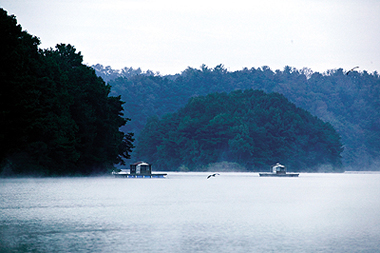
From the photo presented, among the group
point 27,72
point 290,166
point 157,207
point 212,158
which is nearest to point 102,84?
point 27,72

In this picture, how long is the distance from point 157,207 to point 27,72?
42334 mm

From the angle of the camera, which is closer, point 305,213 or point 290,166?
point 305,213

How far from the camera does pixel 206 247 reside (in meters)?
23.8

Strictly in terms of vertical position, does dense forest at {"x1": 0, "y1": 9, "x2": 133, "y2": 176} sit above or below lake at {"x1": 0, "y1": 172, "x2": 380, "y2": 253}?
above

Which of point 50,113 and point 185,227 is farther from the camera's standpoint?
point 50,113

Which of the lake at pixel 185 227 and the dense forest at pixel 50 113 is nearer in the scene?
the lake at pixel 185 227

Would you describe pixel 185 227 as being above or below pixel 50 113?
below

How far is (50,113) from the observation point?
87438 mm

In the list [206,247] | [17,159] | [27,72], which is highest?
[27,72]

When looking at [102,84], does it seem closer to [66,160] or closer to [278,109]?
[66,160]

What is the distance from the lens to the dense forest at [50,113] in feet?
237

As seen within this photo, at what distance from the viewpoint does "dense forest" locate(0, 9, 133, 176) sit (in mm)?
72188

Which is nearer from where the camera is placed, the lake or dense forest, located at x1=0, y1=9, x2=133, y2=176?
the lake

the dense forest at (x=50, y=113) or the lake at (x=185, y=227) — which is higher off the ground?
the dense forest at (x=50, y=113)
